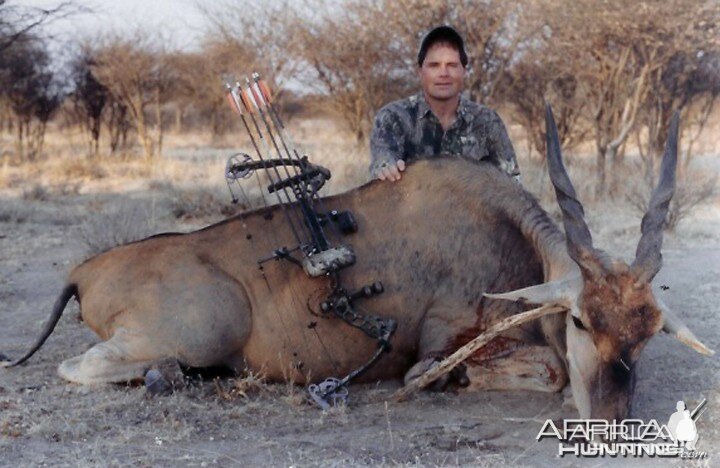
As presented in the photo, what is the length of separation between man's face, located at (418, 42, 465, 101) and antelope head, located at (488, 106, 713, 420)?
6.30ft

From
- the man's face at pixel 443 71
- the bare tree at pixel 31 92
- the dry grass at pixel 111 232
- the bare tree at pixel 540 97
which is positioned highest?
the bare tree at pixel 31 92

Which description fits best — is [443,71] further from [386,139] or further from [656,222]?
[656,222]

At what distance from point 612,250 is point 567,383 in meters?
4.92

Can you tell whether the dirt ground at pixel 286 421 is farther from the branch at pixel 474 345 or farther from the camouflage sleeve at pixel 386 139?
the camouflage sleeve at pixel 386 139

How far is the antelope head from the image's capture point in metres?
3.40

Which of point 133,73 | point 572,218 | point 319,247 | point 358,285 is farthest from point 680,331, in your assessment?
point 133,73

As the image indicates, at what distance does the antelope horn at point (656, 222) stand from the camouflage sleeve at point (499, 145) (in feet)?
5.87

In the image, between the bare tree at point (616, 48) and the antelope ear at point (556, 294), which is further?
the bare tree at point (616, 48)

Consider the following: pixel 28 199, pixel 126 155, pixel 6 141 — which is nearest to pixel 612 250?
pixel 28 199

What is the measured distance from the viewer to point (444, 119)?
18.3 ft

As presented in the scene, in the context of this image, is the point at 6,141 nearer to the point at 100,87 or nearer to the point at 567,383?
the point at 100,87

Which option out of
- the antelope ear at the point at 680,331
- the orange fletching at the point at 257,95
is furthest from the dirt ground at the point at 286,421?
the orange fletching at the point at 257,95

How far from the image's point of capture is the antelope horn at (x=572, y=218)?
11.7 feet

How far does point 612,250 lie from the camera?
8820 mm
